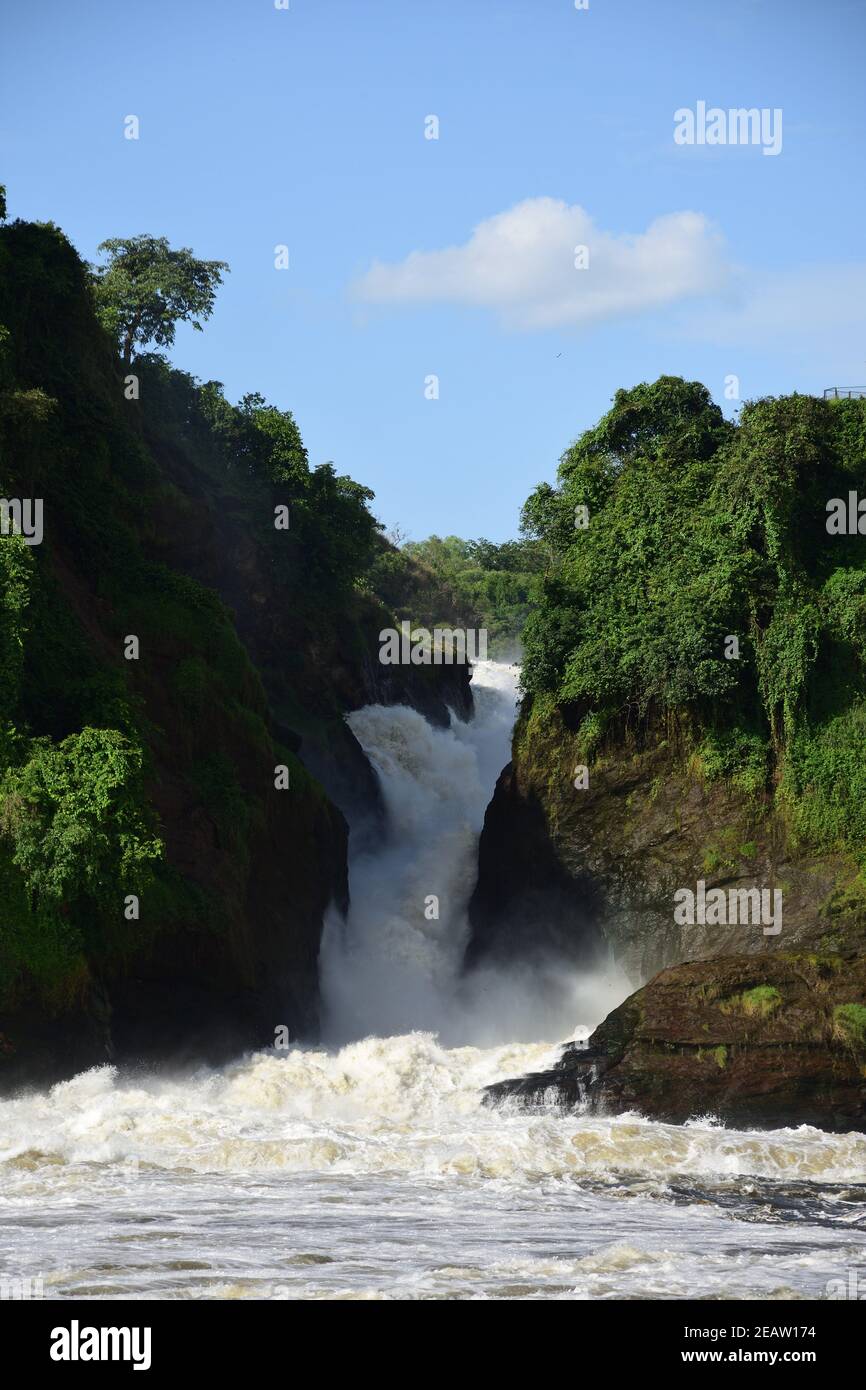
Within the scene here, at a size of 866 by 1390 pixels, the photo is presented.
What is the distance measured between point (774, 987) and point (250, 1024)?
9.92 meters

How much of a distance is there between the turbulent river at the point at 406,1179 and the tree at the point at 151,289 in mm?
23754

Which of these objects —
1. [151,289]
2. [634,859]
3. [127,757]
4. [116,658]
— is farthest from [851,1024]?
[151,289]

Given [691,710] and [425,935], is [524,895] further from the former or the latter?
[691,710]

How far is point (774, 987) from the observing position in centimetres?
2644

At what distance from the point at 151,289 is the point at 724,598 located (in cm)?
2478

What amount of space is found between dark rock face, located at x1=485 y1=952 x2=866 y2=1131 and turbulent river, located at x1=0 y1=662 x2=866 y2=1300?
1.85 ft

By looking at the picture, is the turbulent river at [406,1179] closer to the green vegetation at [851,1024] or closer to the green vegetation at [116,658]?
the green vegetation at [851,1024]

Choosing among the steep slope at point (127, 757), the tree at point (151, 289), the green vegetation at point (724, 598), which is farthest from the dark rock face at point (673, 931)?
the tree at point (151, 289)

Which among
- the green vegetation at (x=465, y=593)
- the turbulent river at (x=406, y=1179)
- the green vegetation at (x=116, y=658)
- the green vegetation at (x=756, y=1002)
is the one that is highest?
the green vegetation at (x=465, y=593)

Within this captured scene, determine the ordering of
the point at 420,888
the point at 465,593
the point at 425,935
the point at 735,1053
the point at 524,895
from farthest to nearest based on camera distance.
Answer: the point at 465,593 → the point at 420,888 → the point at 425,935 → the point at 524,895 → the point at 735,1053

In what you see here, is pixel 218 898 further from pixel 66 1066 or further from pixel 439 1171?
pixel 439 1171

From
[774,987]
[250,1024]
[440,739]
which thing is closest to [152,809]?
[250,1024]

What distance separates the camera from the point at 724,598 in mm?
32906

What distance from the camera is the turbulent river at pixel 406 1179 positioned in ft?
50.7
